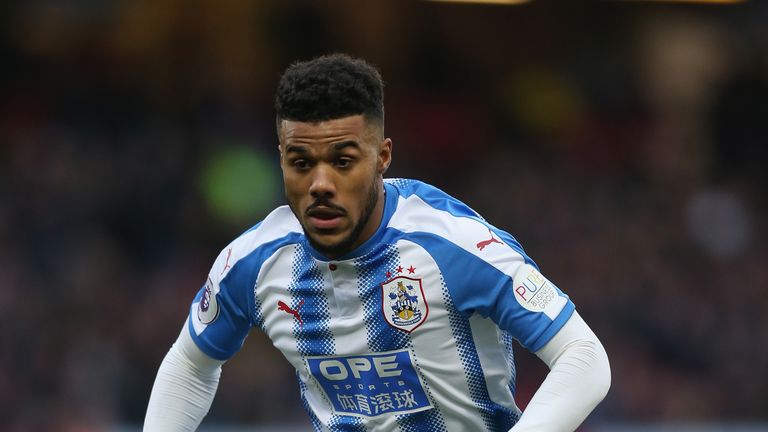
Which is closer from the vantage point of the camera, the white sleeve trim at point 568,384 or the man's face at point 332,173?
the white sleeve trim at point 568,384

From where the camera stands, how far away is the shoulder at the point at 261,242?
441 centimetres

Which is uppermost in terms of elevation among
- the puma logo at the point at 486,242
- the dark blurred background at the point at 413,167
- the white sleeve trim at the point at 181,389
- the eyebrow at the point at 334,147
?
the eyebrow at the point at 334,147

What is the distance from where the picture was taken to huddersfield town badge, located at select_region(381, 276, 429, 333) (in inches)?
162

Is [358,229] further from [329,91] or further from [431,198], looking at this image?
[329,91]

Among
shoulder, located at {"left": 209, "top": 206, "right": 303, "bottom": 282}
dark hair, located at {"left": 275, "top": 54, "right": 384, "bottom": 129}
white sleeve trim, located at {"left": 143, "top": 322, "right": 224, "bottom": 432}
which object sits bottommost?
white sleeve trim, located at {"left": 143, "top": 322, "right": 224, "bottom": 432}

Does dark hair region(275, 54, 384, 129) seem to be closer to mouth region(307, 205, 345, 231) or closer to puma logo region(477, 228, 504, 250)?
mouth region(307, 205, 345, 231)

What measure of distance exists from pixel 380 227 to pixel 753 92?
11.1 meters

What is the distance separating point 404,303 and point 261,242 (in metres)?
0.60

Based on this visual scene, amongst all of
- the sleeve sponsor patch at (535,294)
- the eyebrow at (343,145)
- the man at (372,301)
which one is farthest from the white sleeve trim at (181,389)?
the sleeve sponsor patch at (535,294)

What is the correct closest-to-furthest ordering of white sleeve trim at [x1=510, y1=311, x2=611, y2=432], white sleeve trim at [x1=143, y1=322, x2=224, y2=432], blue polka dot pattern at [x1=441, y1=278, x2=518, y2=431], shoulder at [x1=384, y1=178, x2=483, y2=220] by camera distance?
white sleeve trim at [x1=510, y1=311, x2=611, y2=432] → blue polka dot pattern at [x1=441, y1=278, x2=518, y2=431] → shoulder at [x1=384, y1=178, x2=483, y2=220] → white sleeve trim at [x1=143, y1=322, x2=224, y2=432]

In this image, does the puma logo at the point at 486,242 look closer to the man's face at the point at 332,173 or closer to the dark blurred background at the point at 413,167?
the man's face at the point at 332,173

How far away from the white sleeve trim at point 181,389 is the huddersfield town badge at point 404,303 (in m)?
0.80

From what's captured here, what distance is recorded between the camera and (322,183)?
389 centimetres

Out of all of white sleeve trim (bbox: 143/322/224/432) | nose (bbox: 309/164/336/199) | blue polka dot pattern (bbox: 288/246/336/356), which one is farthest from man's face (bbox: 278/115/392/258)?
white sleeve trim (bbox: 143/322/224/432)
